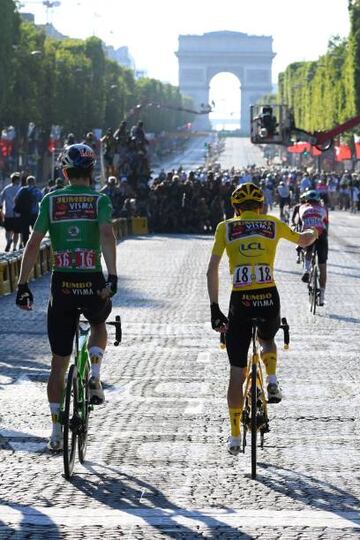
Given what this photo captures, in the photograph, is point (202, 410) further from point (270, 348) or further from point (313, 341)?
point (313, 341)

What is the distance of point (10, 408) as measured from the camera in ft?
37.2

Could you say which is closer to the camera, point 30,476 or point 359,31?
point 30,476

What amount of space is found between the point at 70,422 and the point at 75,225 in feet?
3.50

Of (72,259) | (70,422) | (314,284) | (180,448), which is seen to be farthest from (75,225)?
(314,284)

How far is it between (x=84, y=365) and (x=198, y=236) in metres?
35.0

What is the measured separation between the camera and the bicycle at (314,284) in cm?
2002

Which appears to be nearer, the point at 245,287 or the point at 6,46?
the point at 245,287

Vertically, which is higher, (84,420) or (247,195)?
(247,195)

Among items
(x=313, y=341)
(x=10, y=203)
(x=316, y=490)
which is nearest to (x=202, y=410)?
(x=316, y=490)

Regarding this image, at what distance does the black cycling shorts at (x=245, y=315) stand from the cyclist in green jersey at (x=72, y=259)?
0.67m

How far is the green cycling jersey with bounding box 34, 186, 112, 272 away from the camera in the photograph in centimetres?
890

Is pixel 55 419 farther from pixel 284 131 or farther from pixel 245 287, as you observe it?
pixel 284 131

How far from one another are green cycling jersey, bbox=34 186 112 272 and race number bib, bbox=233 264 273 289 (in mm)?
753

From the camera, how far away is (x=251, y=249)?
9078 mm
